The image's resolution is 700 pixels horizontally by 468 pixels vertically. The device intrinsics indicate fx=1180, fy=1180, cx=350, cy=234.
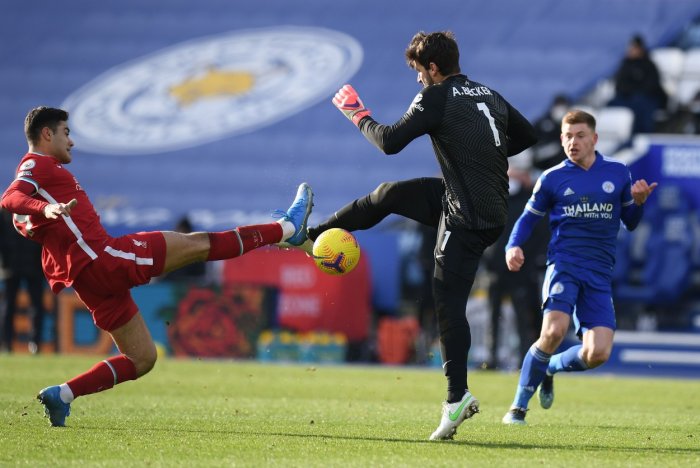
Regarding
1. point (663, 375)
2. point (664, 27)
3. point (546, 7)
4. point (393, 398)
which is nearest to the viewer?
point (393, 398)

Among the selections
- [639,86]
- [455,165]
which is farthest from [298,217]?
[639,86]

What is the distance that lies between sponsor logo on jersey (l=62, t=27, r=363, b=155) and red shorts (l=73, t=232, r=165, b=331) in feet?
47.7

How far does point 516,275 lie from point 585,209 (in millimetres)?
7156

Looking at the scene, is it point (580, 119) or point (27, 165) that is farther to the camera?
point (580, 119)

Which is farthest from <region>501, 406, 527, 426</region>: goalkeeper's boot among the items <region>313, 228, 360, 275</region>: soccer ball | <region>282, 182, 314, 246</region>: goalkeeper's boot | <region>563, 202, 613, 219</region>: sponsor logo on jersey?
<region>282, 182, 314, 246</region>: goalkeeper's boot

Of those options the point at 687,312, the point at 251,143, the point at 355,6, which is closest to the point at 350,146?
the point at 251,143

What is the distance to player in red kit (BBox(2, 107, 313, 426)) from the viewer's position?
6.92 m

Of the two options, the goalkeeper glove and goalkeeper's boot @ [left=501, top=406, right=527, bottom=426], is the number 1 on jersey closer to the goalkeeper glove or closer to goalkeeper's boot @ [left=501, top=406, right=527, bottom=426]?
the goalkeeper glove

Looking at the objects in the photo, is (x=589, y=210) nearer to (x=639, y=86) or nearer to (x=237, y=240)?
(x=237, y=240)

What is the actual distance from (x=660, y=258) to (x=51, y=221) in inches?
463

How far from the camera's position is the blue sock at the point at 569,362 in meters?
8.08

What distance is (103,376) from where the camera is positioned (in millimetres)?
7211

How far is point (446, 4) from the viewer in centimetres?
2298

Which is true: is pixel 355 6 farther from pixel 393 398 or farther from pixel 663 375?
pixel 393 398
